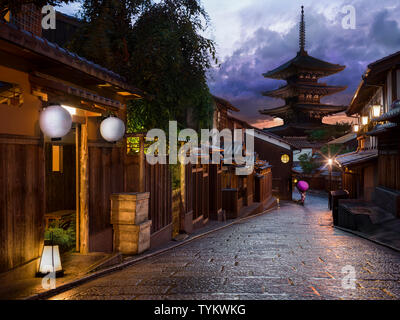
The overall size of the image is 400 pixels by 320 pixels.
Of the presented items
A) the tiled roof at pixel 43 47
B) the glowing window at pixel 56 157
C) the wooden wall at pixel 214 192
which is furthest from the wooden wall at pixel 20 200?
the wooden wall at pixel 214 192

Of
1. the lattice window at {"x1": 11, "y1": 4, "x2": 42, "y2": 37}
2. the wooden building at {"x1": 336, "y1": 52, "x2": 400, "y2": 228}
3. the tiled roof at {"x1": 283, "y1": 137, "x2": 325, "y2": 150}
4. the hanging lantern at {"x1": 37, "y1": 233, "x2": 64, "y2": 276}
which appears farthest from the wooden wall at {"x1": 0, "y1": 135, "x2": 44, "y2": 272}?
the tiled roof at {"x1": 283, "y1": 137, "x2": 325, "y2": 150}

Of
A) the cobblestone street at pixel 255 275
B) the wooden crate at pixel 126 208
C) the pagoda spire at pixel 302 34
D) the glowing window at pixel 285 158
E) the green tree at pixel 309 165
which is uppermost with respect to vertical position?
the pagoda spire at pixel 302 34

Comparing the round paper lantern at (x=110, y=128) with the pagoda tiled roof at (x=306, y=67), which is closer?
the round paper lantern at (x=110, y=128)

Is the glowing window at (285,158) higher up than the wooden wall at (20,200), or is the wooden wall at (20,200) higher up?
the glowing window at (285,158)

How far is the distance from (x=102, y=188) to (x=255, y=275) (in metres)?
3.84

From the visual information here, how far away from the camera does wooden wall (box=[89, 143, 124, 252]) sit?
7211 mm

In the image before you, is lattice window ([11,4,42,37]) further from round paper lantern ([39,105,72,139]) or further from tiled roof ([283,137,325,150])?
tiled roof ([283,137,325,150])

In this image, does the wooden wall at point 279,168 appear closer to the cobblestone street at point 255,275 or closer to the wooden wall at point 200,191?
the wooden wall at point 200,191

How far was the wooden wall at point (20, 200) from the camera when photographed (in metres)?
5.04

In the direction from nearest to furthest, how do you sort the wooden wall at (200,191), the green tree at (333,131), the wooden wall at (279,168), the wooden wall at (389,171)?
the wooden wall at (389,171)
the wooden wall at (200,191)
the wooden wall at (279,168)
the green tree at (333,131)

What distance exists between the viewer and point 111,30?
30.5 feet

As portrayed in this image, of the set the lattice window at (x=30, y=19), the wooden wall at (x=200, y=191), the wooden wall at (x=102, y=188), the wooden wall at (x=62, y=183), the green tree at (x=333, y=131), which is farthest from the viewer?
the green tree at (x=333, y=131)

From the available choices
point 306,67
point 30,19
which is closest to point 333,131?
point 306,67

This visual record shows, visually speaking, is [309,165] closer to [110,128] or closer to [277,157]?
[277,157]
